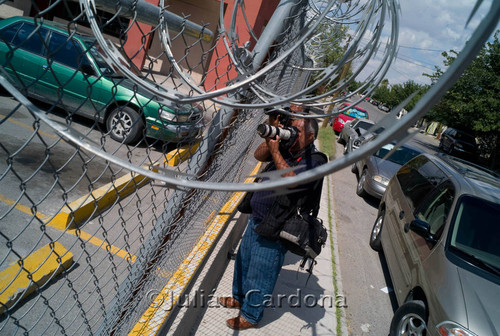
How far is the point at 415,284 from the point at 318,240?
157 cm

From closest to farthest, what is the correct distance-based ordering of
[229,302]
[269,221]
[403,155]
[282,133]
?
[282,133]
[269,221]
[229,302]
[403,155]

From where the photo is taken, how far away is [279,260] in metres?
3.15

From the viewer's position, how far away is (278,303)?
3.86 meters

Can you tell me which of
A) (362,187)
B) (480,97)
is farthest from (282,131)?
(480,97)

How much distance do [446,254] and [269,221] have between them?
2071 mm

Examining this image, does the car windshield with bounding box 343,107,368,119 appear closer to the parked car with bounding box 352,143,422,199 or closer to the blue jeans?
the parked car with bounding box 352,143,422,199

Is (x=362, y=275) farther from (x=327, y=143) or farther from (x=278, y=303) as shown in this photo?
(x=327, y=143)

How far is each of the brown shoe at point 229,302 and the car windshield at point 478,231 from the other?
7.70 feet

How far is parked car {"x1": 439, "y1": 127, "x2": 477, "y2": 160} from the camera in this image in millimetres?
23484

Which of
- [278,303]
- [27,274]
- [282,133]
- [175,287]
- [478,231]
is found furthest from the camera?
[478,231]

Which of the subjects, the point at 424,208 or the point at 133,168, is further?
the point at 424,208

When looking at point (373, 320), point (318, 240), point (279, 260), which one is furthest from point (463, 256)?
point (279, 260)

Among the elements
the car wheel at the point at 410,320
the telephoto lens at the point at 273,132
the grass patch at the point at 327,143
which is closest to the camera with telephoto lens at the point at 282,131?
the telephoto lens at the point at 273,132

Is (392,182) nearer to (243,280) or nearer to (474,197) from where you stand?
(474,197)
